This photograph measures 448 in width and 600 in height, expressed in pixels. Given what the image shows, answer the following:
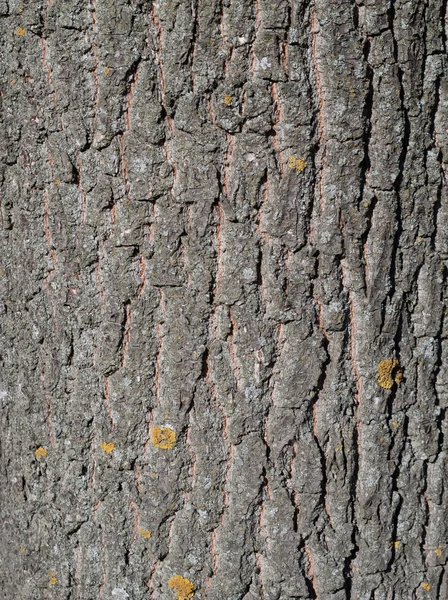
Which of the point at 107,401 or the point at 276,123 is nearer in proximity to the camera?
the point at 276,123

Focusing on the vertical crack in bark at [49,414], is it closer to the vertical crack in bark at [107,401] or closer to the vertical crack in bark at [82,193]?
the vertical crack in bark at [107,401]

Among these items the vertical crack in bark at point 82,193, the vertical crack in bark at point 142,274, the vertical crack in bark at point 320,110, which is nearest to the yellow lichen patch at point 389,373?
the vertical crack in bark at point 320,110

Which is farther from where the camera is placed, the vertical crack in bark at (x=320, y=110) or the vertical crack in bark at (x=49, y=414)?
the vertical crack in bark at (x=49, y=414)

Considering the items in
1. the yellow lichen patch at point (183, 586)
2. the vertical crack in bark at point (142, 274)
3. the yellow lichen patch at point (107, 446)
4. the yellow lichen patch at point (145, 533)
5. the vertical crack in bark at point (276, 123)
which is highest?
the vertical crack in bark at point (276, 123)

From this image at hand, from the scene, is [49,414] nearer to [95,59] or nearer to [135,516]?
[135,516]

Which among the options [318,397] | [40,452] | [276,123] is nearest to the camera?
[276,123]

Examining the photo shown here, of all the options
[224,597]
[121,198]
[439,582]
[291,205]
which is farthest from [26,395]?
[439,582]

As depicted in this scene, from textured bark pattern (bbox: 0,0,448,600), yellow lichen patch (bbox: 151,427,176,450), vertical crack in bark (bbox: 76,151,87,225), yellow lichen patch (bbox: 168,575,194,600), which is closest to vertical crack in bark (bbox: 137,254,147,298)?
textured bark pattern (bbox: 0,0,448,600)

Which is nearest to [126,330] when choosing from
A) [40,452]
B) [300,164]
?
[40,452]

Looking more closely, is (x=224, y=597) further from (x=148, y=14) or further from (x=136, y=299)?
(x=148, y=14)
